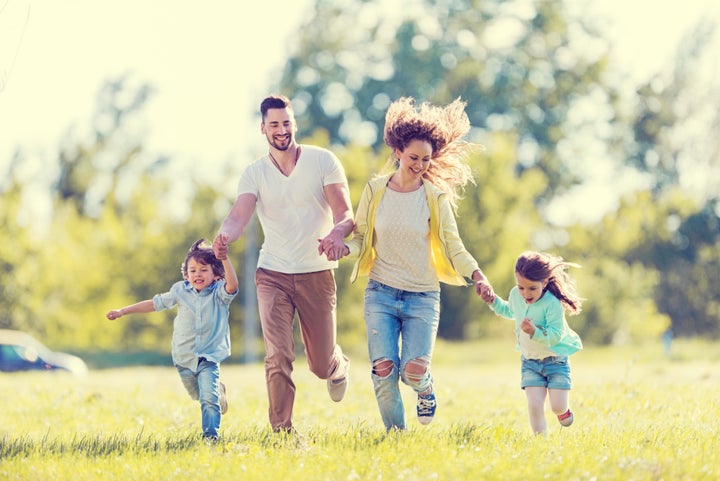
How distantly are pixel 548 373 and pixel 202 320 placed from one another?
2507 mm

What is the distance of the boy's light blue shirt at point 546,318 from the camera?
800cm

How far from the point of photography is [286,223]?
8336 millimetres

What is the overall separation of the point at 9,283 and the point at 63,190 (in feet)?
48.9

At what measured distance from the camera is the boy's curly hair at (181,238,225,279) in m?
8.38

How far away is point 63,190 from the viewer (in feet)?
168

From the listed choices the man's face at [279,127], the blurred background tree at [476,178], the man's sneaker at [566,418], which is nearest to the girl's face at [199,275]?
the man's face at [279,127]

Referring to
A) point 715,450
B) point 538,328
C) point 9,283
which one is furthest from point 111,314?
point 9,283

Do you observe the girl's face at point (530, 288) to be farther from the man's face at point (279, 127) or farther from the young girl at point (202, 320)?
the young girl at point (202, 320)

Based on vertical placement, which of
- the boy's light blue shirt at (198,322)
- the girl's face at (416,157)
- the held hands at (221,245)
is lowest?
the boy's light blue shirt at (198,322)

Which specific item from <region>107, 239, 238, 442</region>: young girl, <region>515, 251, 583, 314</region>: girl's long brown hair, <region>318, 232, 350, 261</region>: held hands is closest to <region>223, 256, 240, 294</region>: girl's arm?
<region>107, 239, 238, 442</region>: young girl

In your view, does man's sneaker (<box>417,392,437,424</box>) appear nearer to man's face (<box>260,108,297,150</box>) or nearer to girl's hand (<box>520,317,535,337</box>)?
girl's hand (<box>520,317,535,337</box>)

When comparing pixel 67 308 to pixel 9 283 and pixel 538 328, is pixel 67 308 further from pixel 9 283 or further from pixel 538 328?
pixel 538 328

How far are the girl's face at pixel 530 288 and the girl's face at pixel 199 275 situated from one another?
7.27 ft

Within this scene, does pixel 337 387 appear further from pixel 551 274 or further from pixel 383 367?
pixel 551 274
